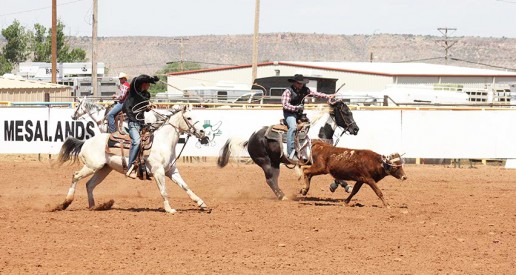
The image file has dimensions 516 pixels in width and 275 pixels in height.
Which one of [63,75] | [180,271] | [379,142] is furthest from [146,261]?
[63,75]

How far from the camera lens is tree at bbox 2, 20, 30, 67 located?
87.6 m

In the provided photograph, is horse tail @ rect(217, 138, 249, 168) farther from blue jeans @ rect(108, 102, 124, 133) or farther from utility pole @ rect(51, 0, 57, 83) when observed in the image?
utility pole @ rect(51, 0, 57, 83)

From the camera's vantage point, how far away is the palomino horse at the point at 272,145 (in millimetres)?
17797

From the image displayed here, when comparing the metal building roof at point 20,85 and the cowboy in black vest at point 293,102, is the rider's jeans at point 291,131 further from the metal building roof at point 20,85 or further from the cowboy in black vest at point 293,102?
the metal building roof at point 20,85

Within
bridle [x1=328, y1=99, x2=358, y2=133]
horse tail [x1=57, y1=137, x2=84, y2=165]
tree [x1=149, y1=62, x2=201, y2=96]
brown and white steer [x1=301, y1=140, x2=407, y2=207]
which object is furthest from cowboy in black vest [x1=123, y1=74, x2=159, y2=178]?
tree [x1=149, y1=62, x2=201, y2=96]

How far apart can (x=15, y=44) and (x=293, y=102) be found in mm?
73484

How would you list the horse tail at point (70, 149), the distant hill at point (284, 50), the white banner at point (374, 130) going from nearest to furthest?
the horse tail at point (70, 149)
the white banner at point (374, 130)
the distant hill at point (284, 50)

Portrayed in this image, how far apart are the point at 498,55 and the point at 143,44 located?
2504 inches

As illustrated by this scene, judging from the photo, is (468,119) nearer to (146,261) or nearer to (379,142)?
(379,142)

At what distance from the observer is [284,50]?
188750mm

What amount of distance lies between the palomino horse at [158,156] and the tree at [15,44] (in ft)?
243

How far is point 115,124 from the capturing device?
18297mm

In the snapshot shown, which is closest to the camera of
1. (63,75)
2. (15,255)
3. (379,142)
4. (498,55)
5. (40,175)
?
(15,255)

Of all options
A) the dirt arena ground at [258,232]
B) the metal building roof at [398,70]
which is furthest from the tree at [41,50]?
the dirt arena ground at [258,232]
